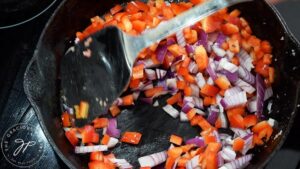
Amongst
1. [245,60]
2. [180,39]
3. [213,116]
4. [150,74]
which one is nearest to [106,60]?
[150,74]

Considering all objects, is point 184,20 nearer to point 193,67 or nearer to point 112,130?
point 193,67

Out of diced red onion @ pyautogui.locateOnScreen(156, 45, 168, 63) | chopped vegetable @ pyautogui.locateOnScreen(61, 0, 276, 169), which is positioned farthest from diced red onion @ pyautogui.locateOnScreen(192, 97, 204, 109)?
diced red onion @ pyautogui.locateOnScreen(156, 45, 168, 63)

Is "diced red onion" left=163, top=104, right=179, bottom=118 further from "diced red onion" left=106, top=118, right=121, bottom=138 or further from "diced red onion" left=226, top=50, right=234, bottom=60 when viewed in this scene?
"diced red onion" left=226, top=50, right=234, bottom=60

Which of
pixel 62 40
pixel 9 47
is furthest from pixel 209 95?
pixel 9 47

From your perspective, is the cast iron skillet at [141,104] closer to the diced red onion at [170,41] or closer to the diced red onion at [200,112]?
the diced red onion at [200,112]

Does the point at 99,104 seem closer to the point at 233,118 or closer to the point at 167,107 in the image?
the point at 167,107

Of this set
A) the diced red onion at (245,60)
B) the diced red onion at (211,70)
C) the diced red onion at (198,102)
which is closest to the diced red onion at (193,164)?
the diced red onion at (198,102)
